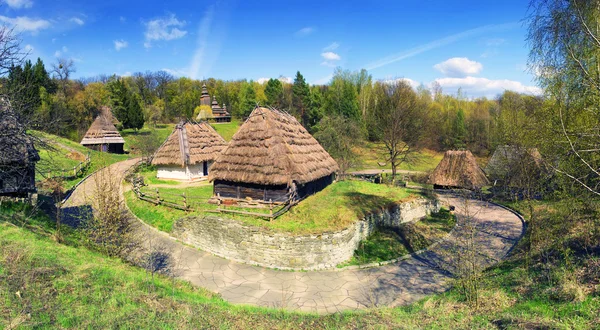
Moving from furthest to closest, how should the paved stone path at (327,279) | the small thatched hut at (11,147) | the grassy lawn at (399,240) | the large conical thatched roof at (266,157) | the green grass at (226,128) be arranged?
the green grass at (226,128) < the large conical thatched roof at (266,157) < the grassy lawn at (399,240) < the small thatched hut at (11,147) < the paved stone path at (327,279)

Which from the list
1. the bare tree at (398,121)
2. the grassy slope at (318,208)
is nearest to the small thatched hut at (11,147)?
the grassy slope at (318,208)

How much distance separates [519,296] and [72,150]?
38954 millimetres

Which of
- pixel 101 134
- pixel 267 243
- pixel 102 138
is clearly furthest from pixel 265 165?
pixel 101 134

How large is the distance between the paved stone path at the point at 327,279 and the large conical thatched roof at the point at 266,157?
4482 mm

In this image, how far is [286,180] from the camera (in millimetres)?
15406

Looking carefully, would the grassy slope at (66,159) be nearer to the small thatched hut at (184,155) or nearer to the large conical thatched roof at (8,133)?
the small thatched hut at (184,155)

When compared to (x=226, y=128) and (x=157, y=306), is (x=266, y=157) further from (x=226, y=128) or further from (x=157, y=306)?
(x=226, y=128)

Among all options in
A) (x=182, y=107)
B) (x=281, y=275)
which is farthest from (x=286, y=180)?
(x=182, y=107)

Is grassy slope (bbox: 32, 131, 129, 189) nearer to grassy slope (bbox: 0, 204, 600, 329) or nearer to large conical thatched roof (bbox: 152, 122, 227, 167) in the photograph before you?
large conical thatched roof (bbox: 152, 122, 227, 167)

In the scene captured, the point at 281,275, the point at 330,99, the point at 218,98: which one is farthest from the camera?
the point at 218,98

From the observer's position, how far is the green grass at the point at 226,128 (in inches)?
2162

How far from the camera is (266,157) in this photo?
1619cm

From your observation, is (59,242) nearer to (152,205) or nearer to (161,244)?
(161,244)

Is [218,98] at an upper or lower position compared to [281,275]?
upper
